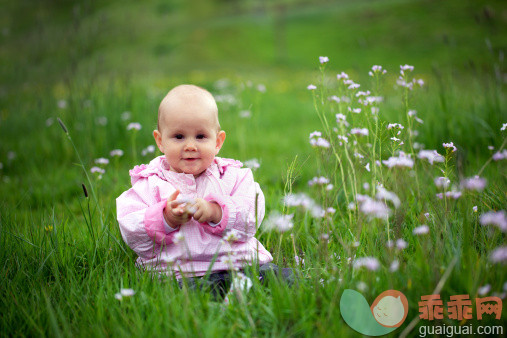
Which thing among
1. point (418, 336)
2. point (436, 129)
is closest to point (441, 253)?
point (418, 336)

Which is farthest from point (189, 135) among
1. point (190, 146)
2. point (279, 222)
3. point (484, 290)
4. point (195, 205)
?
point (484, 290)

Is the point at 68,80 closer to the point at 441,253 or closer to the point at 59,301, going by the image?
the point at 59,301

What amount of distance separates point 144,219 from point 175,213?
0.84ft

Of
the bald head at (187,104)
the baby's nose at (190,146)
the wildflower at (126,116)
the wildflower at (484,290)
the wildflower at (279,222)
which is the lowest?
the wildflower at (484,290)

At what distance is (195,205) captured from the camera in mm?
1979

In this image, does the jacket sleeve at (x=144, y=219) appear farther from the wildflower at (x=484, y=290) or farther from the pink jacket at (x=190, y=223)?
the wildflower at (x=484, y=290)

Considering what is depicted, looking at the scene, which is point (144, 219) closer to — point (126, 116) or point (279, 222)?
→ point (279, 222)

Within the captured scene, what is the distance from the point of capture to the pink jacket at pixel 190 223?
2.10 m

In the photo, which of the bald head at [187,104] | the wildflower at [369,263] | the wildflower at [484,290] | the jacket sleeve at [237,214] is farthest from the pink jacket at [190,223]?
the wildflower at [484,290]

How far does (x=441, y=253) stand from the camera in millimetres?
1745

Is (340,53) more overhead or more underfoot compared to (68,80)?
more overhead

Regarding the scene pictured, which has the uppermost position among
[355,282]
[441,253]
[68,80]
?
[68,80]

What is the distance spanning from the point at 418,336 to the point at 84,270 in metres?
1.80

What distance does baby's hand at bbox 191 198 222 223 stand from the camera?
1996mm
